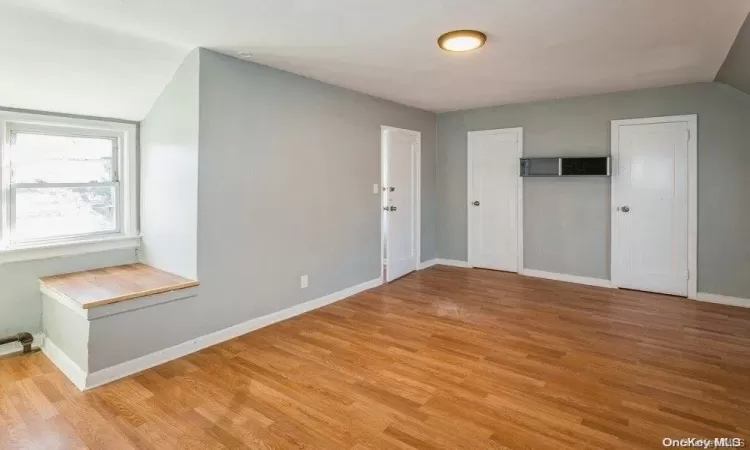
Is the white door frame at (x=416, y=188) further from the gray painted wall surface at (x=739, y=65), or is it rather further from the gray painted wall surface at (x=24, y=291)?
the gray painted wall surface at (x=739, y=65)

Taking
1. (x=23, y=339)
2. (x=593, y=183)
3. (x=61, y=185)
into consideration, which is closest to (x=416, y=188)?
(x=593, y=183)

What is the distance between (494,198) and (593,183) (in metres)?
1.24

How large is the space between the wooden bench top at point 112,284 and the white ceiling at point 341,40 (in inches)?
52.5

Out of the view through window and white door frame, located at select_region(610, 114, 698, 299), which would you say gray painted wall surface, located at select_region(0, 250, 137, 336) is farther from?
white door frame, located at select_region(610, 114, 698, 299)

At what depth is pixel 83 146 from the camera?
11.7ft

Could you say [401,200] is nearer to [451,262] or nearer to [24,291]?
[451,262]

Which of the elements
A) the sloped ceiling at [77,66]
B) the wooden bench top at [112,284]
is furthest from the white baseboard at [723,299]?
the sloped ceiling at [77,66]

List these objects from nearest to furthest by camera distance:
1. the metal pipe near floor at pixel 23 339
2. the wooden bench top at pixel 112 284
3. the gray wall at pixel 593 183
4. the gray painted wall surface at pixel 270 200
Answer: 1. the wooden bench top at pixel 112 284
2. the metal pipe near floor at pixel 23 339
3. the gray painted wall surface at pixel 270 200
4. the gray wall at pixel 593 183

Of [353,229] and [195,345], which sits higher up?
[353,229]

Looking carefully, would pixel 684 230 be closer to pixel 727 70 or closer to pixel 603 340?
pixel 727 70

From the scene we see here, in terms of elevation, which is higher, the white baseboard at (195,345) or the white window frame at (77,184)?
the white window frame at (77,184)

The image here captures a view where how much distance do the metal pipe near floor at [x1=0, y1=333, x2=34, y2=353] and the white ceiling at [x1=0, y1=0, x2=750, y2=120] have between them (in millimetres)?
1716

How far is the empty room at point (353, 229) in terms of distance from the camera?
2342 mm

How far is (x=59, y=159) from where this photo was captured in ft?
11.3
